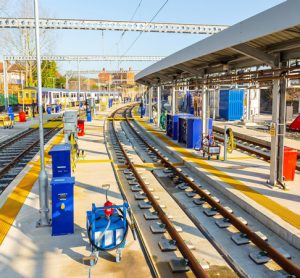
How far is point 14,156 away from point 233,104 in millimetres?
22620

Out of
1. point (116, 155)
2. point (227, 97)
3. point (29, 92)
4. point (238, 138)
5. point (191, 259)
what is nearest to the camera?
point (191, 259)

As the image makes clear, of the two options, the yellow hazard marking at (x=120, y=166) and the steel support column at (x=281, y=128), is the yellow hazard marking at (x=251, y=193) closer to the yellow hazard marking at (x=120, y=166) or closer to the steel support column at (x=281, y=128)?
the steel support column at (x=281, y=128)

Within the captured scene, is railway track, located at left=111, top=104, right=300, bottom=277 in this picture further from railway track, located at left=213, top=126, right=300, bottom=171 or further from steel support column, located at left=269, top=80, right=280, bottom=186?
railway track, located at left=213, top=126, right=300, bottom=171

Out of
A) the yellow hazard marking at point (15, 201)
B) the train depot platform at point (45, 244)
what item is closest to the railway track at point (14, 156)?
the yellow hazard marking at point (15, 201)

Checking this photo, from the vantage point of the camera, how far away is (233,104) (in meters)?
33.7

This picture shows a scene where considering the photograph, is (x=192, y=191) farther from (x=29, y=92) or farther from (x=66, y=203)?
(x=29, y=92)

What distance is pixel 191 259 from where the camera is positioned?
245 inches

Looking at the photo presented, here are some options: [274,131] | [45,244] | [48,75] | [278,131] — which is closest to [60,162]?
[45,244]

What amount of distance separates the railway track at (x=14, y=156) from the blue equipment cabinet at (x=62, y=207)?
14.5 ft

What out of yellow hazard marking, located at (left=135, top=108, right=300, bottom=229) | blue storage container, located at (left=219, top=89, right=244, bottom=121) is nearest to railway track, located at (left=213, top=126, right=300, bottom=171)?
yellow hazard marking, located at (left=135, top=108, right=300, bottom=229)

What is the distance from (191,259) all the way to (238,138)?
1685cm

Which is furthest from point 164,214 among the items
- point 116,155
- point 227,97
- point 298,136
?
point 227,97

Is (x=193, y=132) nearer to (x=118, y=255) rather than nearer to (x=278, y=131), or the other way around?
(x=278, y=131)

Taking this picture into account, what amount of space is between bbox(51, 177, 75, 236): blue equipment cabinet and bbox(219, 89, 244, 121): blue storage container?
91.7ft
